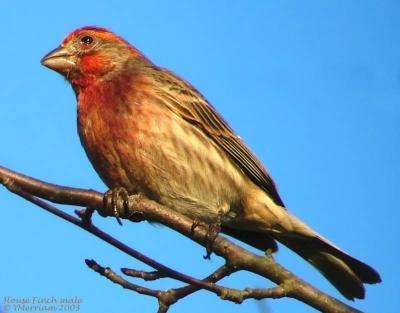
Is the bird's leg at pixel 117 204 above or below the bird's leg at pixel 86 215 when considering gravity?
above

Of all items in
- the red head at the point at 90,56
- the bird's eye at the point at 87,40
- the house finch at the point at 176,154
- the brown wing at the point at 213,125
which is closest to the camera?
the house finch at the point at 176,154

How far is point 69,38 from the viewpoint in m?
8.38

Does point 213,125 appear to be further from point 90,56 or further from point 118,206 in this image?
point 118,206

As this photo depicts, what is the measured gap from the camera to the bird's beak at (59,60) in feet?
26.2

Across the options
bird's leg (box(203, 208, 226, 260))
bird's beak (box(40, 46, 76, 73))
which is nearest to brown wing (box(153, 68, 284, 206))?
bird's beak (box(40, 46, 76, 73))

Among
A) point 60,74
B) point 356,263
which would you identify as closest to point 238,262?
point 356,263

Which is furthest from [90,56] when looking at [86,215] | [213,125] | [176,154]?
[86,215]

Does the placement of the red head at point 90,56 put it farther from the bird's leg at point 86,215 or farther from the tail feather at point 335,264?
the bird's leg at point 86,215

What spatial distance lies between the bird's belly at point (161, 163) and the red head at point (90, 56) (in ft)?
3.13

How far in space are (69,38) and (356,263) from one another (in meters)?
3.98

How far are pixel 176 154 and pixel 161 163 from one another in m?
0.19

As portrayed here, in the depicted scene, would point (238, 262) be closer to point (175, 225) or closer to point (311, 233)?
point (175, 225)

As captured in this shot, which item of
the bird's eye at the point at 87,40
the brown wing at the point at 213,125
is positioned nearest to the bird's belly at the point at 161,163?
the brown wing at the point at 213,125

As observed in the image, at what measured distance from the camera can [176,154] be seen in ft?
23.0
